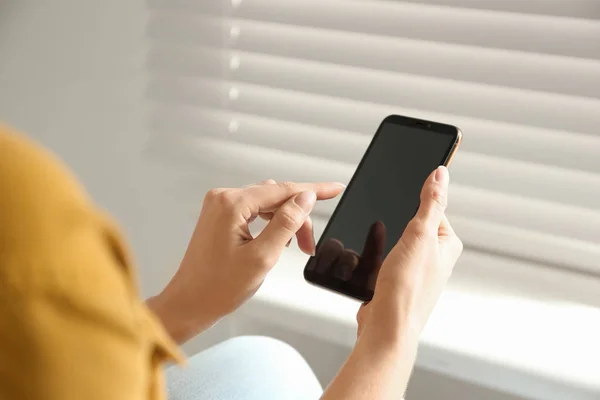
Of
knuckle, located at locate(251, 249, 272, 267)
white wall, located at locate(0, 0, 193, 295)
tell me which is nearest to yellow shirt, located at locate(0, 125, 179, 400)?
knuckle, located at locate(251, 249, 272, 267)

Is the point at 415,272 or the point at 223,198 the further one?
the point at 223,198

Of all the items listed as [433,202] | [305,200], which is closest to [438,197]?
[433,202]

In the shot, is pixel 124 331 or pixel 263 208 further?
pixel 263 208

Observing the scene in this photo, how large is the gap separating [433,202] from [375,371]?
0.15 meters

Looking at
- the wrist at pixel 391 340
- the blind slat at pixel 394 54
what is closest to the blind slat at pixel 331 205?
the blind slat at pixel 394 54

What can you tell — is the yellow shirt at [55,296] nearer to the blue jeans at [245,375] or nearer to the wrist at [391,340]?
the wrist at [391,340]

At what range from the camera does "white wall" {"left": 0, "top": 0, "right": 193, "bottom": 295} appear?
926 mm

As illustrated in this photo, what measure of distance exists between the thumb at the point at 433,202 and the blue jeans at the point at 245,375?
26 centimetres

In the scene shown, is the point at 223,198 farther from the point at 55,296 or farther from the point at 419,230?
the point at 55,296

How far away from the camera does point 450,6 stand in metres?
0.74

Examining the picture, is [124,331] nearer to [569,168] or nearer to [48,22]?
[569,168]

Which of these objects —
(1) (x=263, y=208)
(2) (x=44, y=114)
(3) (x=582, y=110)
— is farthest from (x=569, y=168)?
(2) (x=44, y=114)

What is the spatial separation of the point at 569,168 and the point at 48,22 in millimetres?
748

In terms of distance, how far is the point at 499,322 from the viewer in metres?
0.77
